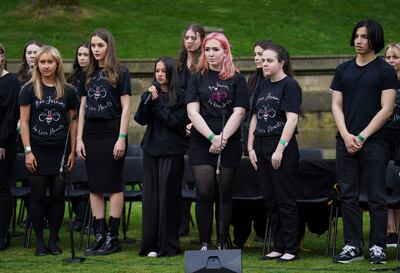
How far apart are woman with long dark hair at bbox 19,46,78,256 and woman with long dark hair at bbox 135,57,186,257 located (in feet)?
2.82

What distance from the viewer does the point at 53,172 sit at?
10859 mm

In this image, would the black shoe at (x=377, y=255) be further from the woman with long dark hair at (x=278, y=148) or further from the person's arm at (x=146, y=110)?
the person's arm at (x=146, y=110)

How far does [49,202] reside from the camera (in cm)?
1103

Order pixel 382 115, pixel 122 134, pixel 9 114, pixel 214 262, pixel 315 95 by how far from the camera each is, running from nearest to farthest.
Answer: pixel 214 262 < pixel 382 115 < pixel 122 134 < pixel 9 114 < pixel 315 95

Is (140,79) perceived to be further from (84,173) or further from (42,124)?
(42,124)

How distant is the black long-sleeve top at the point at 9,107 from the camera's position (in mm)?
11188

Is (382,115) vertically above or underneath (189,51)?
underneath

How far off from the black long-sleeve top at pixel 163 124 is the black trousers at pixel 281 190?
2.64 ft

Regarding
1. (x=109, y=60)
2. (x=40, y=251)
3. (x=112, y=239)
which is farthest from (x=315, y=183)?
(x=40, y=251)

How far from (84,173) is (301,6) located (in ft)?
41.6

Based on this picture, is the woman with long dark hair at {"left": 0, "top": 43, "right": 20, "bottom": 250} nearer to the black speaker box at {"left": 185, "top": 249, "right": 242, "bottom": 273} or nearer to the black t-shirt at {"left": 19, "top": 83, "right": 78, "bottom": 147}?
the black t-shirt at {"left": 19, "top": 83, "right": 78, "bottom": 147}

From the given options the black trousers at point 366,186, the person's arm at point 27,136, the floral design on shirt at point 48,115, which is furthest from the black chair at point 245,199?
the person's arm at point 27,136

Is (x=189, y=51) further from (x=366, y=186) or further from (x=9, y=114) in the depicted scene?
(x=366, y=186)

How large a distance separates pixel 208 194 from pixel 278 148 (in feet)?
2.70
